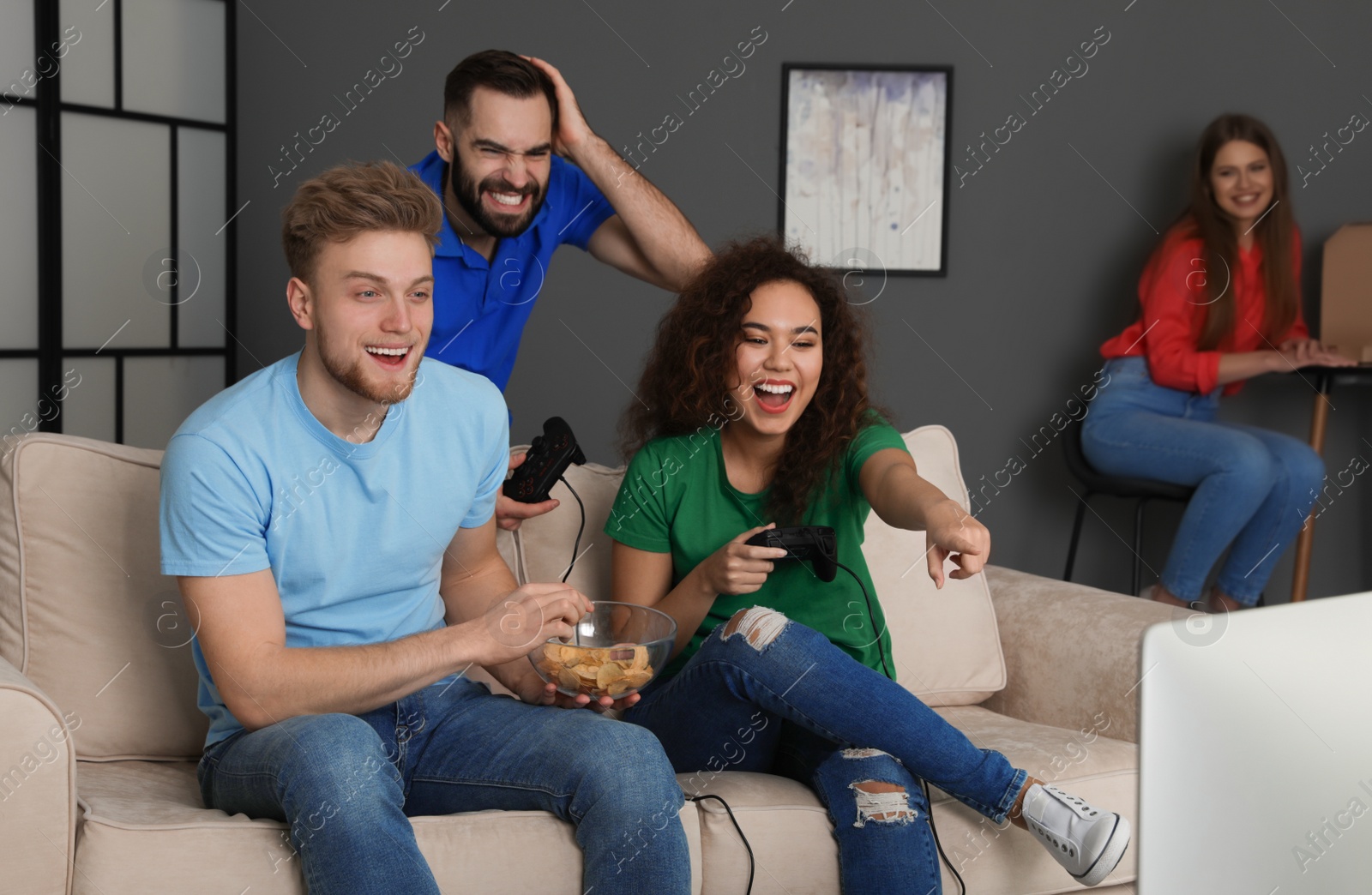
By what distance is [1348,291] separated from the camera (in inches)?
139

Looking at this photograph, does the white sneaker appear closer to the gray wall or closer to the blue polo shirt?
the blue polo shirt

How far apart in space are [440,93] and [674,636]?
261cm

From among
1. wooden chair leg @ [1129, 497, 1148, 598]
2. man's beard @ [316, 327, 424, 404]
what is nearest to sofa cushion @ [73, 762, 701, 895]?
man's beard @ [316, 327, 424, 404]

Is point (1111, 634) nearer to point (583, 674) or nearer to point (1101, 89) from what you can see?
point (583, 674)

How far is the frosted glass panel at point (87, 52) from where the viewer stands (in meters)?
3.35

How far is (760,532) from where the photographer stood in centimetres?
170

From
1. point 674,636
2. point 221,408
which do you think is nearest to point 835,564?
point 674,636

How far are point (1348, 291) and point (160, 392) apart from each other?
363 cm

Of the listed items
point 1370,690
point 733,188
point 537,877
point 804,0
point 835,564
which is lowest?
point 537,877

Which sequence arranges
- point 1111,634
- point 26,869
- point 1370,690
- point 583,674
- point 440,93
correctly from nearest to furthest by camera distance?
1. point 1370,690
2. point 26,869
3. point 583,674
4. point 1111,634
5. point 440,93

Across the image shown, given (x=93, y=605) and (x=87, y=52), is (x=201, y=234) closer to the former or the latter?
(x=87, y=52)

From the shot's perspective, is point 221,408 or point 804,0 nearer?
point 221,408

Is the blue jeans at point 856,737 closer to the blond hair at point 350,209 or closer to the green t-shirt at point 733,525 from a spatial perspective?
the green t-shirt at point 733,525

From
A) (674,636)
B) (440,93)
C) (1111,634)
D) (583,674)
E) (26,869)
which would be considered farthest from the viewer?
(440,93)
